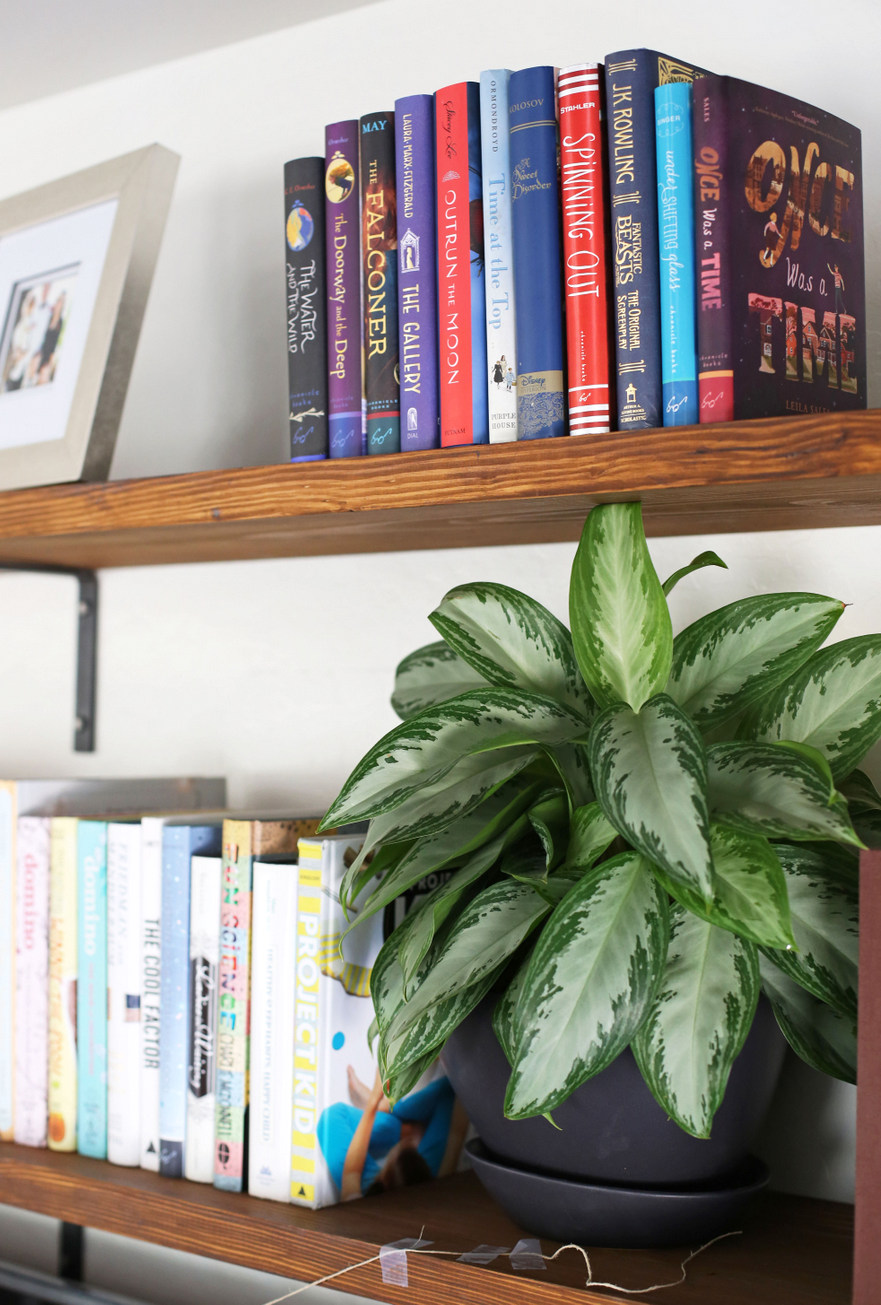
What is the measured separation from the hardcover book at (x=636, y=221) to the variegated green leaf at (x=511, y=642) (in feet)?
0.44

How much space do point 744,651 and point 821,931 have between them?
0.54 ft

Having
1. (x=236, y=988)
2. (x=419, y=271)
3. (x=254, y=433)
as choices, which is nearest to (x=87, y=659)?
(x=254, y=433)

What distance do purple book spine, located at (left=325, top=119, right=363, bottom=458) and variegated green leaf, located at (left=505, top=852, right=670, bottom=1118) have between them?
1.26ft

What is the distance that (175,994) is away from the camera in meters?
0.88

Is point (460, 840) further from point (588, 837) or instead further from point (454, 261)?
point (454, 261)

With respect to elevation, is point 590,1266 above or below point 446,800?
below

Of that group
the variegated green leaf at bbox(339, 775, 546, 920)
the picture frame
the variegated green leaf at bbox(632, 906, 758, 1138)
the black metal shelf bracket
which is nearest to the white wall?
the black metal shelf bracket

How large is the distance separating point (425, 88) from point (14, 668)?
29.4 inches

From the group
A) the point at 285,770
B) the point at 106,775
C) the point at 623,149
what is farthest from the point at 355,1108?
the point at 623,149

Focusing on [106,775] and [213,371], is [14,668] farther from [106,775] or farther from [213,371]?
[213,371]

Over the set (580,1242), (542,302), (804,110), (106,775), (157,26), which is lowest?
(580,1242)

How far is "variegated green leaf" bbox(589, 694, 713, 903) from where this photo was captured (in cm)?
56

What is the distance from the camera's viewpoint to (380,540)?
39.4 inches

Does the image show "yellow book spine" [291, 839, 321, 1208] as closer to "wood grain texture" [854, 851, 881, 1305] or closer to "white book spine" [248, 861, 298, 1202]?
"white book spine" [248, 861, 298, 1202]
